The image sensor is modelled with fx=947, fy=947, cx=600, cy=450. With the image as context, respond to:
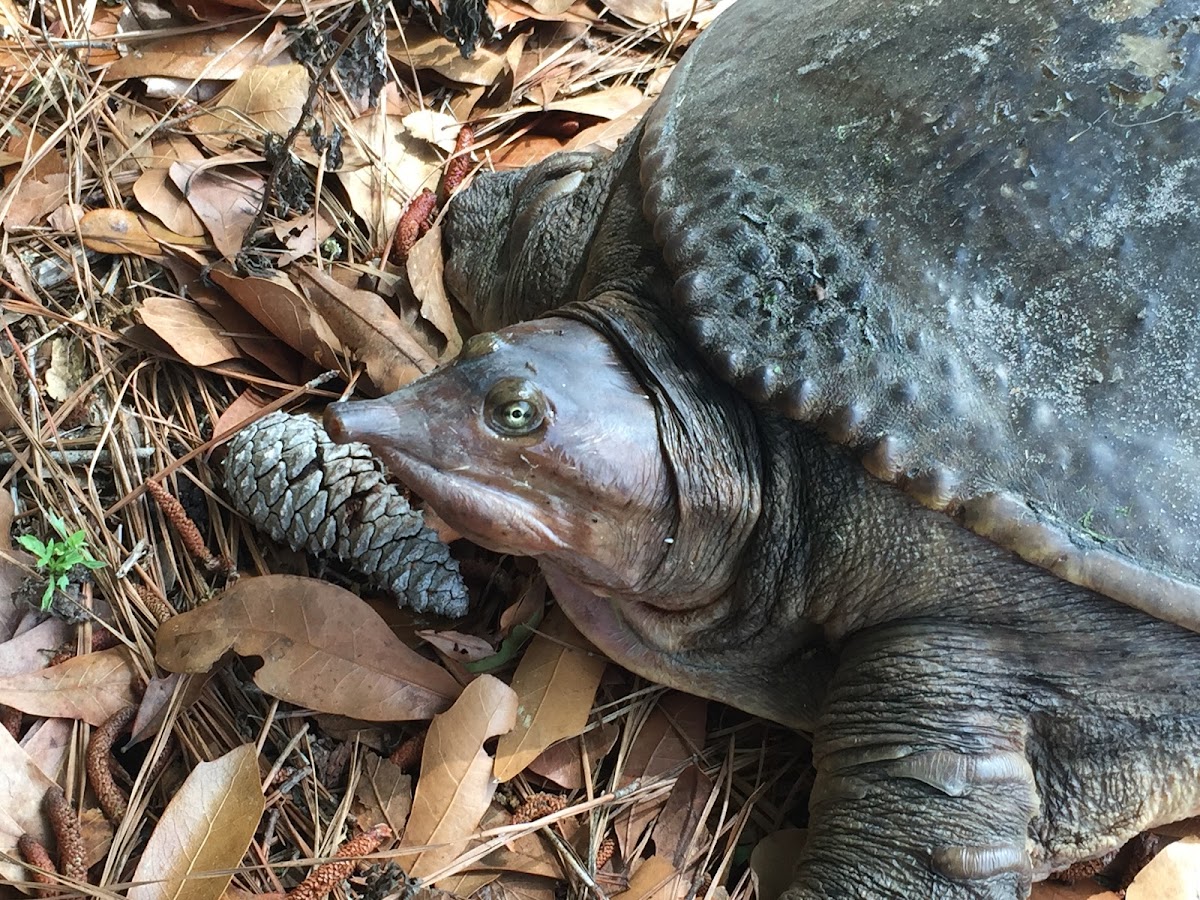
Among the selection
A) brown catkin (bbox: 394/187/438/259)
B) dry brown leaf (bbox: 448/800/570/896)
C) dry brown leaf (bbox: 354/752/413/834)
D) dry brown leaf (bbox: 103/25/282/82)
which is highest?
dry brown leaf (bbox: 103/25/282/82)

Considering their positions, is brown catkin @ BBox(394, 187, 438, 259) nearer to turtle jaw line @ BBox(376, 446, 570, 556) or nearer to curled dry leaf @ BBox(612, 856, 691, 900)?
turtle jaw line @ BBox(376, 446, 570, 556)

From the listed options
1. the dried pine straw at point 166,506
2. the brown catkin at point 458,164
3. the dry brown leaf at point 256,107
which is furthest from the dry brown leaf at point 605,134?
the dry brown leaf at point 256,107

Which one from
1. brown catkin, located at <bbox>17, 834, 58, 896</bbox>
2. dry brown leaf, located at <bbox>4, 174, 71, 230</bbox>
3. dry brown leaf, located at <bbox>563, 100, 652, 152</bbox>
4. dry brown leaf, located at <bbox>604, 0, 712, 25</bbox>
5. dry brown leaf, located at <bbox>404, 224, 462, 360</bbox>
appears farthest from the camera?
dry brown leaf, located at <bbox>604, 0, 712, 25</bbox>

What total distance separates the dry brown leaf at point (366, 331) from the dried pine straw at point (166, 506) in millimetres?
60

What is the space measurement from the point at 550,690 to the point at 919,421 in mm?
904

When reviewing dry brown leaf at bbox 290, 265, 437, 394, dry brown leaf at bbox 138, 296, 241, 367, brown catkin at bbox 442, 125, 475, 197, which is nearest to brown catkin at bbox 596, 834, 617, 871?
dry brown leaf at bbox 290, 265, 437, 394

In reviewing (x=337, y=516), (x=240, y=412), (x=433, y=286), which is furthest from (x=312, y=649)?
(x=433, y=286)

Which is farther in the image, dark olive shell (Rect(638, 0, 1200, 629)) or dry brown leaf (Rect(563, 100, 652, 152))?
dry brown leaf (Rect(563, 100, 652, 152))

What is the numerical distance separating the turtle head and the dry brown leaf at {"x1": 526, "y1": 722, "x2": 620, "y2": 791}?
0.51 metres

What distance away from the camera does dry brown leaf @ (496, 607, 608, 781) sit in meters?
1.81

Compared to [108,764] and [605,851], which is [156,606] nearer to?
[108,764]

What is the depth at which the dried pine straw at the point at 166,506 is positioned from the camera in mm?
1731

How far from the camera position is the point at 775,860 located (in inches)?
71.9

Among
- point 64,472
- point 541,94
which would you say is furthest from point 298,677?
point 541,94
